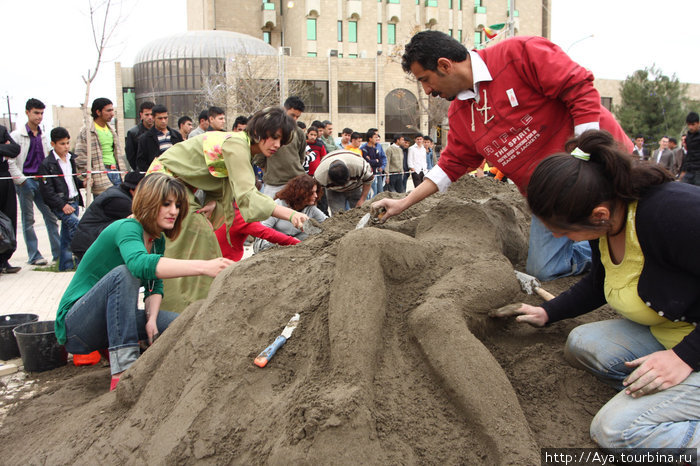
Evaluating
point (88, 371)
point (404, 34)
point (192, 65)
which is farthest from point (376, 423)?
point (404, 34)

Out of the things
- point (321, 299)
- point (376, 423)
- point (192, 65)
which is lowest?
point (376, 423)

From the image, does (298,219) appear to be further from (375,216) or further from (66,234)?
(66,234)

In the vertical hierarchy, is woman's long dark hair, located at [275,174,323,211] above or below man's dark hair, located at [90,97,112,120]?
below

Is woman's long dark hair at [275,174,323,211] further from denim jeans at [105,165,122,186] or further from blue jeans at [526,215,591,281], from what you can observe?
denim jeans at [105,165,122,186]

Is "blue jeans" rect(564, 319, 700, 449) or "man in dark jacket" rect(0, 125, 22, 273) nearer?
"blue jeans" rect(564, 319, 700, 449)

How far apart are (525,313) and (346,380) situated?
1057 mm

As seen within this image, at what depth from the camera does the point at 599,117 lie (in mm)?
2910

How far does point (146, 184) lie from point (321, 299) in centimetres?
137

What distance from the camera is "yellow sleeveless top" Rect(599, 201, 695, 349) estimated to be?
2102mm

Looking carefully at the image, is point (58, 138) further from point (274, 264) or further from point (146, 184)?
point (274, 264)

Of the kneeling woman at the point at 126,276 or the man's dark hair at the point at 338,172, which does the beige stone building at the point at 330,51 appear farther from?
the kneeling woman at the point at 126,276

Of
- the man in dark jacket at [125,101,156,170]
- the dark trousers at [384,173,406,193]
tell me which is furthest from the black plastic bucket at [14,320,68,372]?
the dark trousers at [384,173,406,193]

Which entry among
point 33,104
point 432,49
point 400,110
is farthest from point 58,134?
point 400,110

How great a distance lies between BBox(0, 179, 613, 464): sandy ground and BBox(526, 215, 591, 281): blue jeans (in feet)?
1.76
